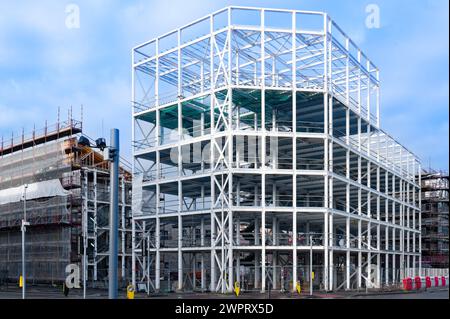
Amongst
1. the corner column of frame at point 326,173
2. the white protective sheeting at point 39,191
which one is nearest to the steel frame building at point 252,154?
the corner column of frame at point 326,173

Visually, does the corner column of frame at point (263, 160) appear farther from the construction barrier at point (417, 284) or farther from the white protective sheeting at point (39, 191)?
the white protective sheeting at point (39, 191)

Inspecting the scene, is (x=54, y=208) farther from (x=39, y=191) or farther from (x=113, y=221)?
(x=113, y=221)

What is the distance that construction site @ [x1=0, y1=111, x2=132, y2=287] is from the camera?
58.9 meters

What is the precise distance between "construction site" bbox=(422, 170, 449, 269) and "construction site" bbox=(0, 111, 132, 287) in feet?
134

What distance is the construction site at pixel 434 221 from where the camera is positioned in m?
77.6

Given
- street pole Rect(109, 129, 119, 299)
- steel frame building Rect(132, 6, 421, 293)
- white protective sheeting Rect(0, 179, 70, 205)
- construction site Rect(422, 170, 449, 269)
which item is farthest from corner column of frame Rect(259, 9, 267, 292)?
construction site Rect(422, 170, 449, 269)

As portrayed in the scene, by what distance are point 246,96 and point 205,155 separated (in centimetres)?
557

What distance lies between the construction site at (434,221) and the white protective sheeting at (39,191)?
4760 centimetres

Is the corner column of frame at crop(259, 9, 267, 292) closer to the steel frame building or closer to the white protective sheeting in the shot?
the steel frame building

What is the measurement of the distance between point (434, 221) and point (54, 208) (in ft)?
162

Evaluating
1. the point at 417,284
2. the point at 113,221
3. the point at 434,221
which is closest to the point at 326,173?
the point at 417,284
